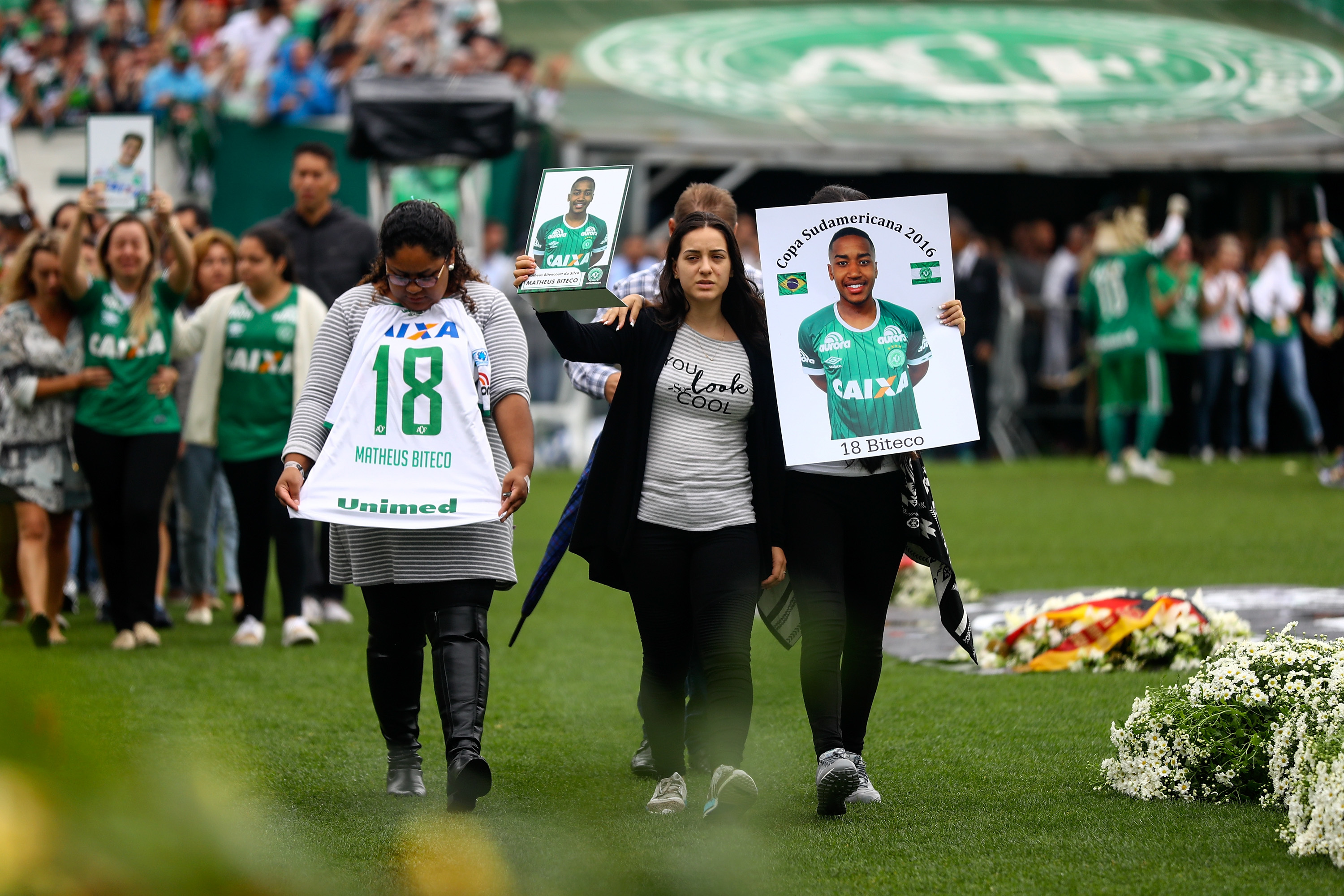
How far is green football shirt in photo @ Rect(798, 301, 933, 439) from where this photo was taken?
15.4 ft

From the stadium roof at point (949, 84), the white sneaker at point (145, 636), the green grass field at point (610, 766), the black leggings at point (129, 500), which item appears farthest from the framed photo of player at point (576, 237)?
the stadium roof at point (949, 84)

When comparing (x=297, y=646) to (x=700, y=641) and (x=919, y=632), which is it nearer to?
(x=919, y=632)

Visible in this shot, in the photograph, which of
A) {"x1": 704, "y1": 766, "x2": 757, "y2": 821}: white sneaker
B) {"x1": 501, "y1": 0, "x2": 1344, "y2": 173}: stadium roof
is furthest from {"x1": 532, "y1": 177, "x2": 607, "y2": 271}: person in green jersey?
{"x1": 501, "y1": 0, "x2": 1344, "y2": 173}: stadium roof

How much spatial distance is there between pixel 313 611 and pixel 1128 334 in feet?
29.2

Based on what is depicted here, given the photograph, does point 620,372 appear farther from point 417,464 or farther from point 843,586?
point 843,586

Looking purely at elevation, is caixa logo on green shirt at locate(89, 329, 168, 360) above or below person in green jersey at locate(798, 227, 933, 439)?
below

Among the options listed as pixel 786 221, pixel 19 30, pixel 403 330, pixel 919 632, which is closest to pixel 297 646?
pixel 919 632

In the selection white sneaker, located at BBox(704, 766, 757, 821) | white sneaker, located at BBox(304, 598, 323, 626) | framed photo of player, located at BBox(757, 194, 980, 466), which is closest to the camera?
white sneaker, located at BBox(704, 766, 757, 821)

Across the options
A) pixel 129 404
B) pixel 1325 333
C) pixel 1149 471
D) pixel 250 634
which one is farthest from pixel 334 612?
pixel 1325 333

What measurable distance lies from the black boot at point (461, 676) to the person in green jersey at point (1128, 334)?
1129 centimetres

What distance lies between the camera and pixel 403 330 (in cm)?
480

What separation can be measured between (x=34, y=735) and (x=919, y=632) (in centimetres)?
748

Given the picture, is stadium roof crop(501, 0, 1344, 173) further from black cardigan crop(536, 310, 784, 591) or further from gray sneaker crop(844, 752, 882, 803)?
gray sneaker crop(844, 752, 882, 803)

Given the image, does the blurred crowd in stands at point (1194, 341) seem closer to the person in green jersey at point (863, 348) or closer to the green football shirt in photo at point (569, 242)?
the person in green jersey at point (863, 348)
